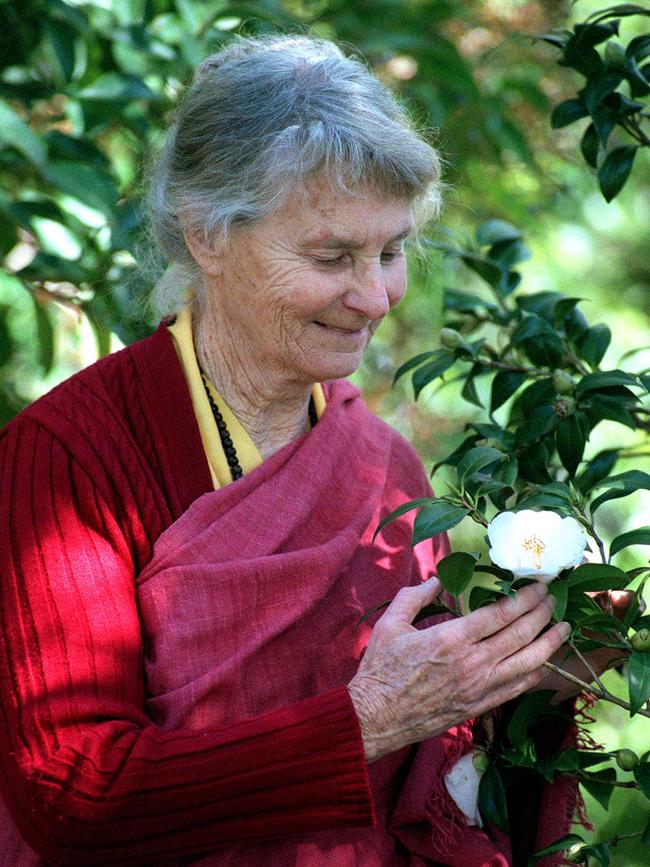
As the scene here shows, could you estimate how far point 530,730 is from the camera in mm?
1741

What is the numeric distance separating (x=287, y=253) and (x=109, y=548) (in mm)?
456

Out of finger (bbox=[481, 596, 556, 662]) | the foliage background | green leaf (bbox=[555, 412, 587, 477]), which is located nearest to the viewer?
finger (bbox=[481, 596, 556, 662])

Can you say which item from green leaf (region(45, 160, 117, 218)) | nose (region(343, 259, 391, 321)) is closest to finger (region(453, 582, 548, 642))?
nose (region(343, 259, 391, 321))

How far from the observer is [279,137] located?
5.12ft

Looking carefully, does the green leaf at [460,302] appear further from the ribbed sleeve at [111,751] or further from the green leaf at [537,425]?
the ribbed sleeve at [111,751]

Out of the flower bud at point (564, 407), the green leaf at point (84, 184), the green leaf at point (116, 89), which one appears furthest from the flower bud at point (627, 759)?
the green leaf at point (116, 89)

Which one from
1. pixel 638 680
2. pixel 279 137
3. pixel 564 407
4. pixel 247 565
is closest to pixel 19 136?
pixel 279 137

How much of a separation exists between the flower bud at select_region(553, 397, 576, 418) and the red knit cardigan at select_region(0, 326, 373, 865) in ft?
1.76

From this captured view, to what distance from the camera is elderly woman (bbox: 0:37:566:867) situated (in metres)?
1.44

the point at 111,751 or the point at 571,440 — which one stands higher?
the point at 111,751

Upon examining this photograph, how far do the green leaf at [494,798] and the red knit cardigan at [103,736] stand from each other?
0.25m

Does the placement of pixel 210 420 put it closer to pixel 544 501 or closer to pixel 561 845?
pixel 544 501

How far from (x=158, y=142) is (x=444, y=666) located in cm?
114

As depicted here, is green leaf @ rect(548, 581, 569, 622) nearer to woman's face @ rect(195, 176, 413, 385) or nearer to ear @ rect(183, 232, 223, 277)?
woman's face @ rect(195, 176, 413, 385)
